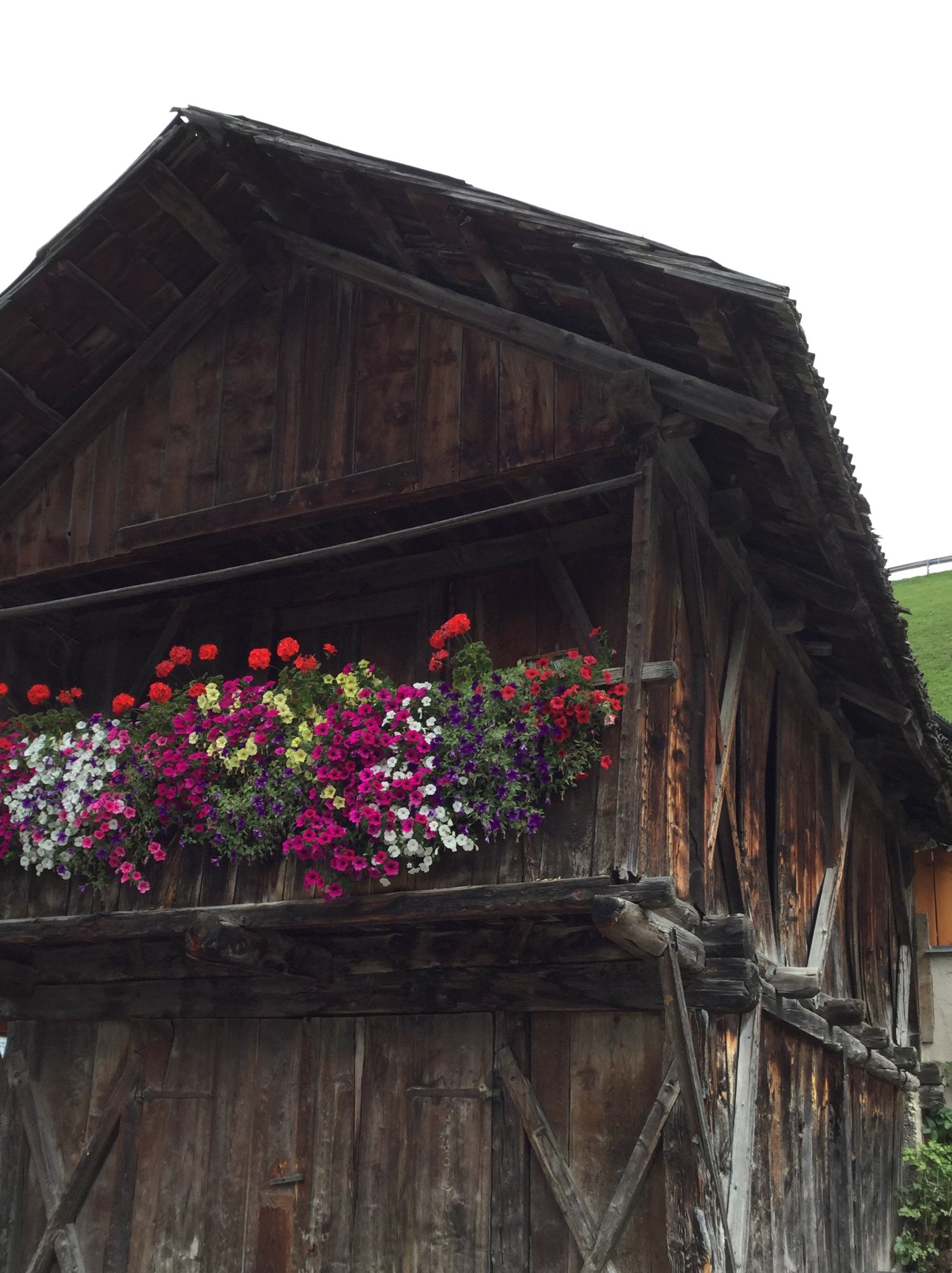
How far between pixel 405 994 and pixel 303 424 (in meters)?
3.26

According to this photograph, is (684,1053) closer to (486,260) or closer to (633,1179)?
(633,1179)

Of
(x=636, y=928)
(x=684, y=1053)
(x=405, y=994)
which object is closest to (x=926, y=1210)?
(x=405, y=994)

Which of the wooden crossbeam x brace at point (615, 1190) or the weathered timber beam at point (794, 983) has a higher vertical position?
the weathered timber beam at point (794, 983)

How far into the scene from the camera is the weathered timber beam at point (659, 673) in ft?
19.6

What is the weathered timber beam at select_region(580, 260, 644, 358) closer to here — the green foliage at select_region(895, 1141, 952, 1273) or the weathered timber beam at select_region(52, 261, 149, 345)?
the weathered timber beam at select_region(52, 261, 149, 345)

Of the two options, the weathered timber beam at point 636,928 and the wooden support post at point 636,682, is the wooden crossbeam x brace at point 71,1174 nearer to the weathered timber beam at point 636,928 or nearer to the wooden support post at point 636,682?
the weathered timber beam at point 636,928

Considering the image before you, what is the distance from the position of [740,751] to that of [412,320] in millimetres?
3170

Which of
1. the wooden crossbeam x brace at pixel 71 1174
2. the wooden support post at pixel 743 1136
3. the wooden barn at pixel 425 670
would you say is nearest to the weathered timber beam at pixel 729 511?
the wooden barn at pixel 425 670

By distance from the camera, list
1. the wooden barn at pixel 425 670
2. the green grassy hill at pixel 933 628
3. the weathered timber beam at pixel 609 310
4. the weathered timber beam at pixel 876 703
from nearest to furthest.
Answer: the wooden barn at pixel 425 670 < the weathered timber beam at pixel 609 310 < the weathered timber beam at pixel 876 703 < the green grassy hill at pixel 933 628

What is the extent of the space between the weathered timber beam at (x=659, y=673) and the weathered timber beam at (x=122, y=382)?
12.8 feet

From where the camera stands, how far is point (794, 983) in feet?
24.6

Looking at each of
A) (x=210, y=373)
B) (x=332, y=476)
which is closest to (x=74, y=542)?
(x=210, y=373)

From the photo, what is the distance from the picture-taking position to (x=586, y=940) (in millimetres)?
6555

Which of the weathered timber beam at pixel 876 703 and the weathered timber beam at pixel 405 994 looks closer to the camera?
the weathered timber beam at pixel 405 994
